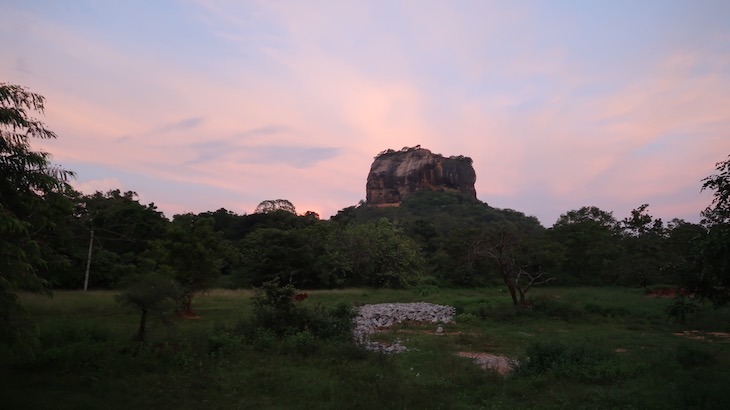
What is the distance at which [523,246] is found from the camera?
45031 mm

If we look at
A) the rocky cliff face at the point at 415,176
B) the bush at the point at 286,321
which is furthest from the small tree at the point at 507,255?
the rocky cliff face at the point at 415,176

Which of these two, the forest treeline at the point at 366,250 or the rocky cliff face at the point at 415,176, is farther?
the rocky cliff face at the point at 415,176

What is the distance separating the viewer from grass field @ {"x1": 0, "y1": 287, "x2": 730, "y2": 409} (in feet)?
29.4

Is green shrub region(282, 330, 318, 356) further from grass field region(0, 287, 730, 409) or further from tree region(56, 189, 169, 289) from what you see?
tree region(56, 189, 169, 289)

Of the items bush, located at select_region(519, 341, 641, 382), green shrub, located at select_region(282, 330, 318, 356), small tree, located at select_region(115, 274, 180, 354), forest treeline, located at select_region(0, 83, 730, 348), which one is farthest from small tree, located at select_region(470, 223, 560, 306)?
small tree, located at select_region(115, 274, 180, 354)

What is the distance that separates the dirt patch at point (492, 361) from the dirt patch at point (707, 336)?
28.3ft

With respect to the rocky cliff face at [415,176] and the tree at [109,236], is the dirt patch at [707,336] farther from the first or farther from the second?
the rocky cliff face at [415,176]

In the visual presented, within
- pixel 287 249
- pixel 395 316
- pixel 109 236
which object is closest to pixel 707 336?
pixel 395 316

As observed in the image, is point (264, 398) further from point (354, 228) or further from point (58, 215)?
point (354, 228)

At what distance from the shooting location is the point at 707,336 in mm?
17688

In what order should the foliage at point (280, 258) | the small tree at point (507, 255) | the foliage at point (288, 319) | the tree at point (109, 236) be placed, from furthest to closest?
1. the foliage at point (280, 258)
2. the tree at point (109, 236)
3. the small tree at point (507, 255)
4. the foliage at point (288, 319)

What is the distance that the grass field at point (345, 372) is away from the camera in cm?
896

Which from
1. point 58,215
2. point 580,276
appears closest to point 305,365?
point 58,215

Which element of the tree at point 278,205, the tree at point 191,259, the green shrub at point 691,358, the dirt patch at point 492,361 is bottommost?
the dirt patch at point 492,361
